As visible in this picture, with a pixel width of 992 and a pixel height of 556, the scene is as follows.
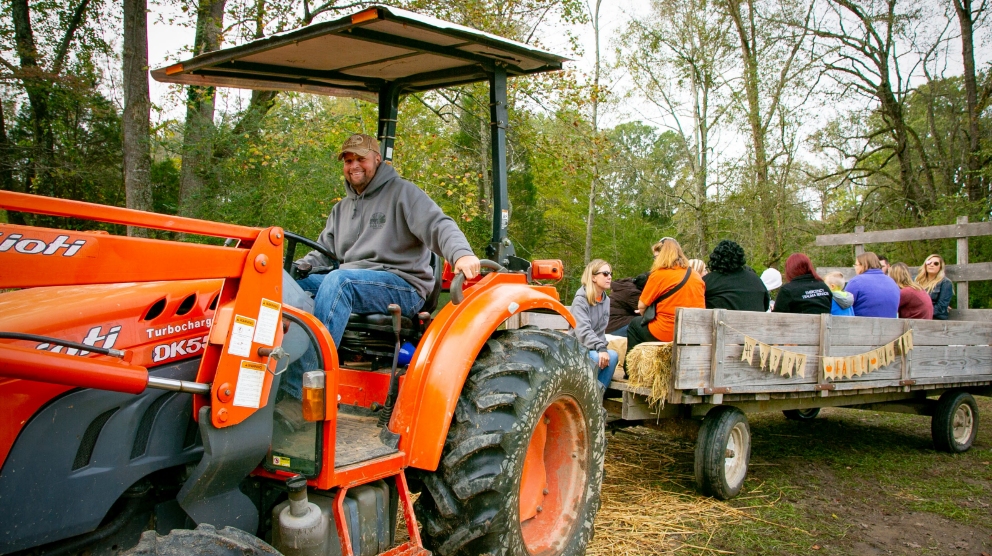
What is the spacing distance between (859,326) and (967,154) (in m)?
13.9

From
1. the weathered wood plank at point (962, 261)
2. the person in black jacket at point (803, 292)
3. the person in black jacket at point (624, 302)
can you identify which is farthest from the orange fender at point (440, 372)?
the weathered wood plank at point (962, 261)

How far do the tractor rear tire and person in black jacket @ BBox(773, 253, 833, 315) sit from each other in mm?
3564

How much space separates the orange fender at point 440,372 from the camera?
2613mm

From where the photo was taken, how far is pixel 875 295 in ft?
23.0

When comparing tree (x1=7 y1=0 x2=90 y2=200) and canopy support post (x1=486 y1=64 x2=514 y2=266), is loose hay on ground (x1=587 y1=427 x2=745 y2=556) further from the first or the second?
tree (x1=7 y1=0 x2=90 y2=200)

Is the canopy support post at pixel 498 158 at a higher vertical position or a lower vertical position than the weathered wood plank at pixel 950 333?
higher

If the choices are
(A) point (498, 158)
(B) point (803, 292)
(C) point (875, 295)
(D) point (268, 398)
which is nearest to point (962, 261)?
(C) point (875, 295)

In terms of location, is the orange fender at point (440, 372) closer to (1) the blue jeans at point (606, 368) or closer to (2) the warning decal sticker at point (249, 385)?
(2) the warning decal sticker at point (249, 385)

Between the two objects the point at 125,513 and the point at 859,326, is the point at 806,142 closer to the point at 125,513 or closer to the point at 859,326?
the point at 859,326

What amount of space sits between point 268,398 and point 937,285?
940cm

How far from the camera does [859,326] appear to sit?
18.1 ft

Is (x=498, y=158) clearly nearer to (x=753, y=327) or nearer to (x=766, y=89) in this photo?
(x=753, y=327)

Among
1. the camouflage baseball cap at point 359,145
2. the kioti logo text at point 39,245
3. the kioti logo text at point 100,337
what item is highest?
the camouflage baseball cap at point 359,145

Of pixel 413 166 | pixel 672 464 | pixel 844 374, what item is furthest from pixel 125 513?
pixel 413 166
